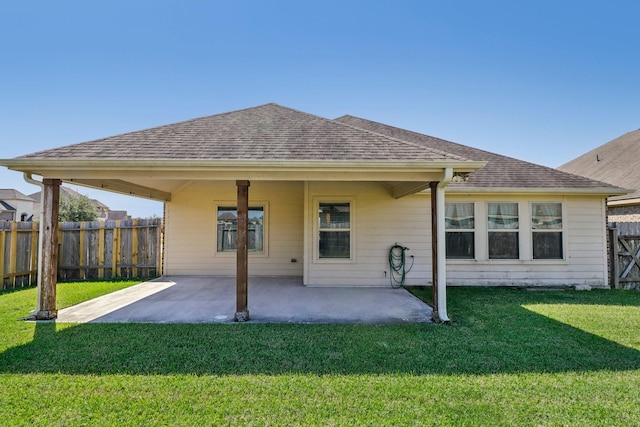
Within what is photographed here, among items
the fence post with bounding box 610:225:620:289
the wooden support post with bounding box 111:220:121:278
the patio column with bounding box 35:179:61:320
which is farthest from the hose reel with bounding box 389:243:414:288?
the wooden support post with bounding box 111:220:121:278

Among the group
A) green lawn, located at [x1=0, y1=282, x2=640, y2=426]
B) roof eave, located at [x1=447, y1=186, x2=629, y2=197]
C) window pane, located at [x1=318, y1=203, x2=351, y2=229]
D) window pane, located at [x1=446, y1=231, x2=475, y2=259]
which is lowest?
green lawn, located at [x1=0, y1=282, x2=640, y2=426]

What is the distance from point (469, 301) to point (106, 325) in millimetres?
6618

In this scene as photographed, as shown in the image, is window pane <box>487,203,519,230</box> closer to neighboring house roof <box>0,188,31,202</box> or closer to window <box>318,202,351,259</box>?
window <box>318,202,351,259</box>

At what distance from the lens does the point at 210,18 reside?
9766mm

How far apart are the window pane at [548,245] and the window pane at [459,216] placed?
1.71 meters

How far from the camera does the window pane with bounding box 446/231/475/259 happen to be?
27.6ft

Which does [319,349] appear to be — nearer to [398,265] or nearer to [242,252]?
[242,252]

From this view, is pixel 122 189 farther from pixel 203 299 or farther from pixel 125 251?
pixel 203 299

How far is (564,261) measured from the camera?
8305 millimetres

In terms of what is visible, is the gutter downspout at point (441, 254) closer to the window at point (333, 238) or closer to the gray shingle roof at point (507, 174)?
the gray shingle roof at point (507, 174)

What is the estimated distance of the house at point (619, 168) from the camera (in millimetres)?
11344

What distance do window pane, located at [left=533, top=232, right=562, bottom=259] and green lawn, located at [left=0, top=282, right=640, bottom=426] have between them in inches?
126

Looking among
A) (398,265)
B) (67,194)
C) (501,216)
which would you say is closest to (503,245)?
(501,216)

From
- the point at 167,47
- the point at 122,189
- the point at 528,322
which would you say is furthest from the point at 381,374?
the point at 167,47
